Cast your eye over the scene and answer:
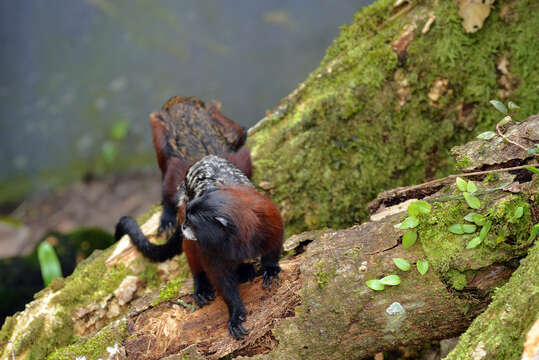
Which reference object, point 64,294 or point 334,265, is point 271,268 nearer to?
point 334,265

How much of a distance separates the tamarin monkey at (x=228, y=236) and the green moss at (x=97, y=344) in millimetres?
666

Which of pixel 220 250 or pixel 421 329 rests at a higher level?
pixel 220 250

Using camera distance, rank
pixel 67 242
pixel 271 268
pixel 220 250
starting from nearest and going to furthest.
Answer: pixel 220 250, pixel 271 268, pixel 67 242

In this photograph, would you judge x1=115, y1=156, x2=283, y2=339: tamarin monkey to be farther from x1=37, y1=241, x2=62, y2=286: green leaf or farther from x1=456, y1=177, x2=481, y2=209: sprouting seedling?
x1=37, y1=241, x2=62, y2=286: green leaf

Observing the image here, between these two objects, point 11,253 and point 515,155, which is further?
point 11,253

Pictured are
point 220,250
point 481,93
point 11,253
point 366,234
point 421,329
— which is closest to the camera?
point 421,329

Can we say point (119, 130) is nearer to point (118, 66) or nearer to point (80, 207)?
point (118, 66)

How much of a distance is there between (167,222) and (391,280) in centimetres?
288

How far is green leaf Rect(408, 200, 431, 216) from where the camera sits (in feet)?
10.2

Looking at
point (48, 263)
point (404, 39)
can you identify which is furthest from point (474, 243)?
point (48, 263)

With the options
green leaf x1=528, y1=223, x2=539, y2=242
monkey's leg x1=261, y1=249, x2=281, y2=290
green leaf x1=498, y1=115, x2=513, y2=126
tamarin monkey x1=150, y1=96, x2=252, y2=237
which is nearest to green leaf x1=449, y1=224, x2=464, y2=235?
green leaf x1=528, y1=223, x2=539, y2=242

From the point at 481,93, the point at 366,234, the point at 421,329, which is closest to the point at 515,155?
the point at 366,234

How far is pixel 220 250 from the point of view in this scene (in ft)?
11.9

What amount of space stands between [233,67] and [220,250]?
712 cm
